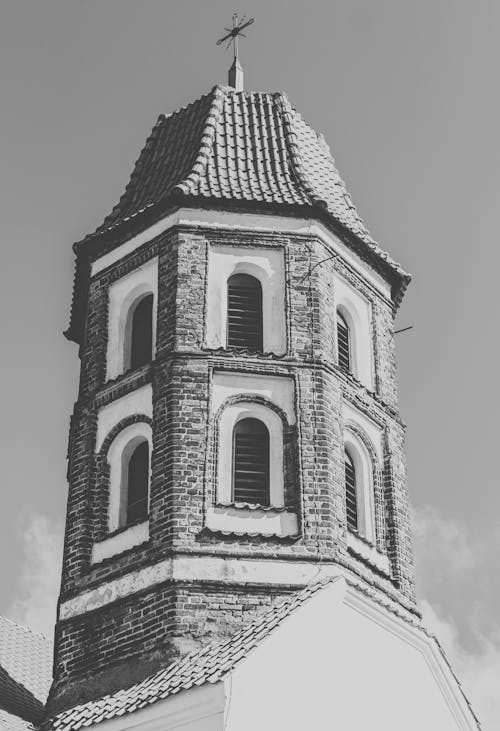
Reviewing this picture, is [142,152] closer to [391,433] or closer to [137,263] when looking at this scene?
[137,263]

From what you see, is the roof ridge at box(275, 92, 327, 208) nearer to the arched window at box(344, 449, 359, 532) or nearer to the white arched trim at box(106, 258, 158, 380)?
the white arched trim at box(106, 258, 158, 380)

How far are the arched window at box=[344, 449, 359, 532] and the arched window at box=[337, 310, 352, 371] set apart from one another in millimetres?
→ 1395

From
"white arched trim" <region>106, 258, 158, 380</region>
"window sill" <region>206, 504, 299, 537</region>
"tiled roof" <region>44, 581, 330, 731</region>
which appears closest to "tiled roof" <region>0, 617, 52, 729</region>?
"tiled roof" <region>44, 581, 330, 731</region>

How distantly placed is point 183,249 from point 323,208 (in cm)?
210

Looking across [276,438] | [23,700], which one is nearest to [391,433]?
[276,438]

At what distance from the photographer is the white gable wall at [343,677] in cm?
1357

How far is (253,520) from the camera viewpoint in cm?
1611

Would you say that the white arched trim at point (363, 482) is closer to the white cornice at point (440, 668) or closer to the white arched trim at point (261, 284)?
the white cornice at point (440, 668)

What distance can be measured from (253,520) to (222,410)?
1534mm

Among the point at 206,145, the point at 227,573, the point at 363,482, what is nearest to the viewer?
the point at 227,573

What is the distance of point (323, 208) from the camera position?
Result: 1878 centimetres

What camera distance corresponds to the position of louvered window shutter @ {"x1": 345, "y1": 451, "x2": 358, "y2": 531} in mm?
17016

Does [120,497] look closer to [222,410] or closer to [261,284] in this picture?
[222,410]

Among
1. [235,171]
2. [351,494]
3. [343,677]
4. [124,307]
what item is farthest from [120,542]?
[235,171]
